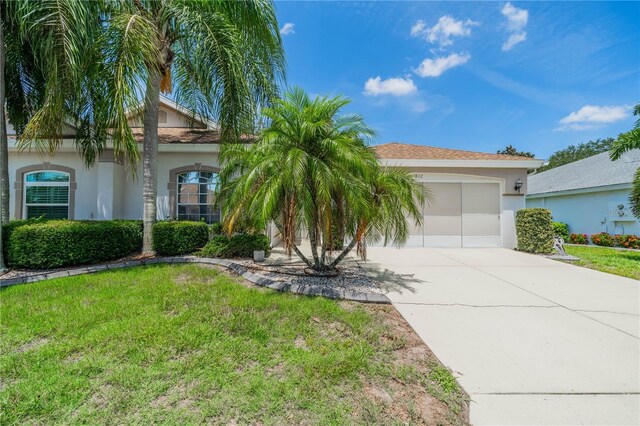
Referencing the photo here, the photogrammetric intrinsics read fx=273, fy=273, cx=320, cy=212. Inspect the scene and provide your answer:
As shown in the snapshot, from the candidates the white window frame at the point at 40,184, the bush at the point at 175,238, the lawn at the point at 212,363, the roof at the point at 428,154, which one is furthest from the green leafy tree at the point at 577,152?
the white window frame at the point at 40,184

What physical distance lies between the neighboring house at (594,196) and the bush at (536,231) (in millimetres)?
8130

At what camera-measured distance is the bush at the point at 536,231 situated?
1041 cm

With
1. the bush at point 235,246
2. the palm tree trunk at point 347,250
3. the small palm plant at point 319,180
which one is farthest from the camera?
the bush at point 235,246

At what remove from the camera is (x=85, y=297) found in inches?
181

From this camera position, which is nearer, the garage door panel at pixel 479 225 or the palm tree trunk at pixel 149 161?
the palm tree trunk at pixel 149 161

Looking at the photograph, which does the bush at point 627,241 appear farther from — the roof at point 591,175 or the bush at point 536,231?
the bush at point 536,231

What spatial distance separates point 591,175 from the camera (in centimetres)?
1827

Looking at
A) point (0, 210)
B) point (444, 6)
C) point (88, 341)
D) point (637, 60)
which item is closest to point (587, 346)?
point (88, 341)

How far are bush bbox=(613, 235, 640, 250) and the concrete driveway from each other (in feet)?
30.8

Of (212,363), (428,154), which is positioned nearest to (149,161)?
(212,363)

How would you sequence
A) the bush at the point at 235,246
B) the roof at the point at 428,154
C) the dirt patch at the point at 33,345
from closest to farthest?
the dirt patch at the point at 33,345, the bush at the point at 235,246, the roof at the point at 428,154

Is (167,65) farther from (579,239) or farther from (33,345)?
(579,239)

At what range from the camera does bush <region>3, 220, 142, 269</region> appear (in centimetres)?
623

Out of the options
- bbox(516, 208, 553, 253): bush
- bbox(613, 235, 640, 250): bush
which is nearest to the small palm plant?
bbox(516, 208, 553, 253): bush
